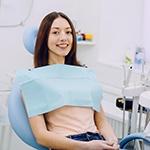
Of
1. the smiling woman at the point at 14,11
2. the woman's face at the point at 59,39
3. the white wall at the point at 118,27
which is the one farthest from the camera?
the white wall at the point at 118,27

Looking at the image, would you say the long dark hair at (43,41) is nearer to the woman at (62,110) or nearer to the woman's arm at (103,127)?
the woman at (62,110)

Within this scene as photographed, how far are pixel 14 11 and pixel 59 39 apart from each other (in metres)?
0.88

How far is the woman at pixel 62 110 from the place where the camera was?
126cm

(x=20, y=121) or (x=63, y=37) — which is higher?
(x=63, y=37)

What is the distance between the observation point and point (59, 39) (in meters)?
1.42

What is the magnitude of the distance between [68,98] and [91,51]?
4.06 feet

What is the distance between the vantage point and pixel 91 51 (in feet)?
8.37

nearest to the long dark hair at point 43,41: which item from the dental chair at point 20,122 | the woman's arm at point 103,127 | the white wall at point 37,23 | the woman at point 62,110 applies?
the woman at point 62,110

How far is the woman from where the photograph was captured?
4.15 ft

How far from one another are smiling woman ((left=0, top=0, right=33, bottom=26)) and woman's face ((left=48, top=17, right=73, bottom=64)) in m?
0.82

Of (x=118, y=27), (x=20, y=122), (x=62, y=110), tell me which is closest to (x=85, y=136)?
(x=62, y=110)

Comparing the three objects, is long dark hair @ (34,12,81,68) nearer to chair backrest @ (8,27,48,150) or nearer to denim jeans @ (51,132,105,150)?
chair backrest @ (8,27,48,150)

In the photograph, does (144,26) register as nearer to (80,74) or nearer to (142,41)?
(142,41)

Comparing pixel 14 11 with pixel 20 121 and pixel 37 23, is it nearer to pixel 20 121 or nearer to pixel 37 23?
pixel 37 23
